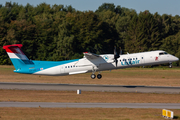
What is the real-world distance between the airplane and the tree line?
174 ft

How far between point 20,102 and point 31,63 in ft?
49.2

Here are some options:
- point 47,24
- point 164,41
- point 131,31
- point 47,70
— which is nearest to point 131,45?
point 131,31

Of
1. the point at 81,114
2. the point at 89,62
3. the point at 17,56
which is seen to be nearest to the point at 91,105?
the point at 81,114

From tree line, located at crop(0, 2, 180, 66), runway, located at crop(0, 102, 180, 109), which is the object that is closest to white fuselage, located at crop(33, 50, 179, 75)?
runway, located at crop(0, 102, 180, 109)

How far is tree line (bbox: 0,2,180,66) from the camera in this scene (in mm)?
104125

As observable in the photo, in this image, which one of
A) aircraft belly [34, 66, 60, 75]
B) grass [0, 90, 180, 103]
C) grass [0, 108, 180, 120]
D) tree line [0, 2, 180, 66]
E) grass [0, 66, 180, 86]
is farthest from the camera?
tree line [0, 2, 180, 66]

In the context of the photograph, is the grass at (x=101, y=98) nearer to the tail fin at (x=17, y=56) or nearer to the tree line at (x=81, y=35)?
the tail fin at (x=17, y=56)

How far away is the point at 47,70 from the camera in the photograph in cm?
4528

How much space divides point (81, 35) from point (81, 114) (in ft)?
284

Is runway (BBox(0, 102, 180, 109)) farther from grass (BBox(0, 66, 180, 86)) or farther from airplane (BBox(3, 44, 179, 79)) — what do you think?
grass (BBox(0, 66, 180, 86))

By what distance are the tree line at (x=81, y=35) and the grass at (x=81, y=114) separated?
7180 centimetres

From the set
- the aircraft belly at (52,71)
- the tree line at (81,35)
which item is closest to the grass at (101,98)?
the aircraft belly at (52,71)

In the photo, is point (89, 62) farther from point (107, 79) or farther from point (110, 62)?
point (107, 79)

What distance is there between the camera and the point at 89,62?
44.7 m
